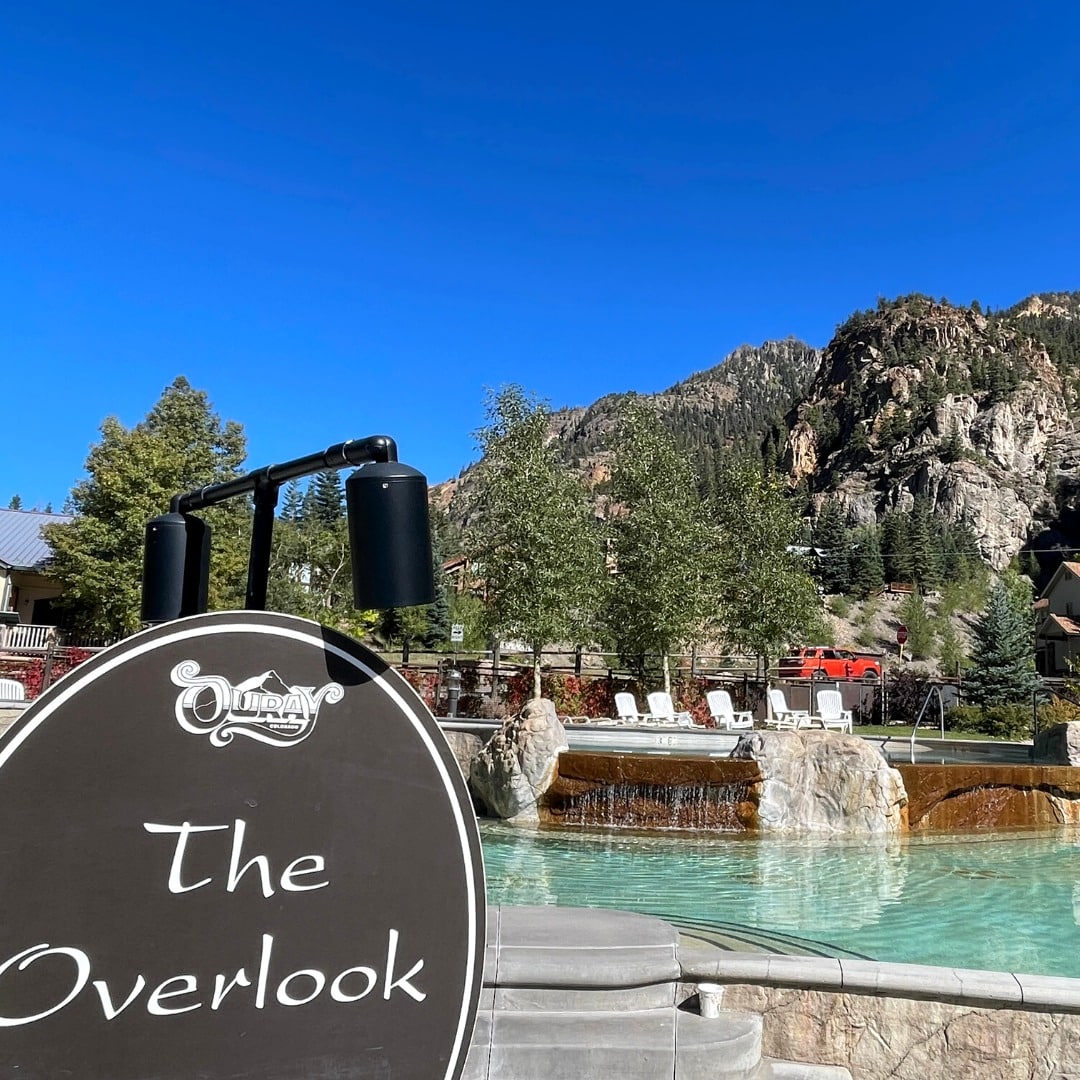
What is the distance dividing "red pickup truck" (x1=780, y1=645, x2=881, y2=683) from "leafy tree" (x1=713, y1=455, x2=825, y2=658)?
4.58ft

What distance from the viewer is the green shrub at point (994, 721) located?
64.7 feet

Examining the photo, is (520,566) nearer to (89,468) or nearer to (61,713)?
(89,468)

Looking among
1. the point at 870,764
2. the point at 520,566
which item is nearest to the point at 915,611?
the point at 520,566

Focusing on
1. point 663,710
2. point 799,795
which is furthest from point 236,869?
point 663,710

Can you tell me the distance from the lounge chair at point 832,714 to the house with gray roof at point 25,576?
26.7 metres

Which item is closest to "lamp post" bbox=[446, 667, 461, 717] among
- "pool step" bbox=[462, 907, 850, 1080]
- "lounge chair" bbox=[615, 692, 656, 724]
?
"lounge chair" bbox=[615, 692, 656, 724]

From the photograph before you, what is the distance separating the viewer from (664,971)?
3.42 metres

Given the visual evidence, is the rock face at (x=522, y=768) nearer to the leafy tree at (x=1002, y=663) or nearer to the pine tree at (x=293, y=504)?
the leafy tree at (x=1002, y=663)

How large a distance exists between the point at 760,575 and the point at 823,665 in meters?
5.86

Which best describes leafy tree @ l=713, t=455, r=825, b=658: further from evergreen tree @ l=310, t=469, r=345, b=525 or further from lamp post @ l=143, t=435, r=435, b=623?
evergreen tree @ l=310, t=469, r=345, b=525

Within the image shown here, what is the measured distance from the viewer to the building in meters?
50.6

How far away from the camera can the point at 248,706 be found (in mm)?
1802

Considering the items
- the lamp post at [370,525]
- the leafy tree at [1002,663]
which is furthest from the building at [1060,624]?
the lamp post at [370,525]

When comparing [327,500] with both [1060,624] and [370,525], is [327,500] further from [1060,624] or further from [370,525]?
[370,525]
